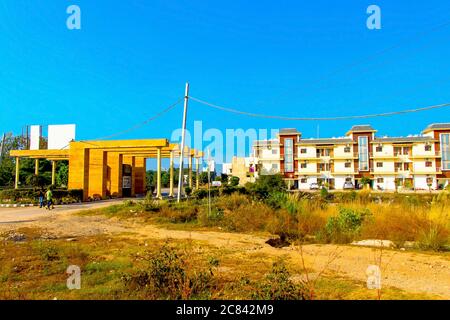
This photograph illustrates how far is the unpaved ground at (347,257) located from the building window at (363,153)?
4499 cm

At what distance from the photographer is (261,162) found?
177 feet

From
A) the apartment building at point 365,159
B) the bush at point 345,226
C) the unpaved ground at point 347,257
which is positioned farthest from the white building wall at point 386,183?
the unpaved ground at point 347,257

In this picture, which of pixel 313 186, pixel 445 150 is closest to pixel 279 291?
pixel 313 186

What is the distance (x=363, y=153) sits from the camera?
1924 inches

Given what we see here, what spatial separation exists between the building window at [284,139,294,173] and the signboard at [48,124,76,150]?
1357 inches

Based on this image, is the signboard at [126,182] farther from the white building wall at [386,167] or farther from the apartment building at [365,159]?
the white building wall at [386,167]

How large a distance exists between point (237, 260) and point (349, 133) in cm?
5035

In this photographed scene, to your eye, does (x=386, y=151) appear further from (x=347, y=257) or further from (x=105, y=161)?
(x=347, y=257)

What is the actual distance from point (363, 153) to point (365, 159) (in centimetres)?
102

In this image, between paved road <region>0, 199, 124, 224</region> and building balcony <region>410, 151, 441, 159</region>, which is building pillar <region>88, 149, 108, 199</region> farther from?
building balcony <region>410, 151, 441, 159</region>

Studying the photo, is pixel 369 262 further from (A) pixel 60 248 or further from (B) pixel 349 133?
(B) pixel 349 133

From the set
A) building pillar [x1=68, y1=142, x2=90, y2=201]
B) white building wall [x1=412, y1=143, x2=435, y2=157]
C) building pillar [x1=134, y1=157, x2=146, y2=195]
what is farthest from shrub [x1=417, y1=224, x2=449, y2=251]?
white building wall [x1=412, y1=143, x2=435, y2=157]

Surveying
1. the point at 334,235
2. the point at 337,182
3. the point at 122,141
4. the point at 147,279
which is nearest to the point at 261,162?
the point at 337,182
